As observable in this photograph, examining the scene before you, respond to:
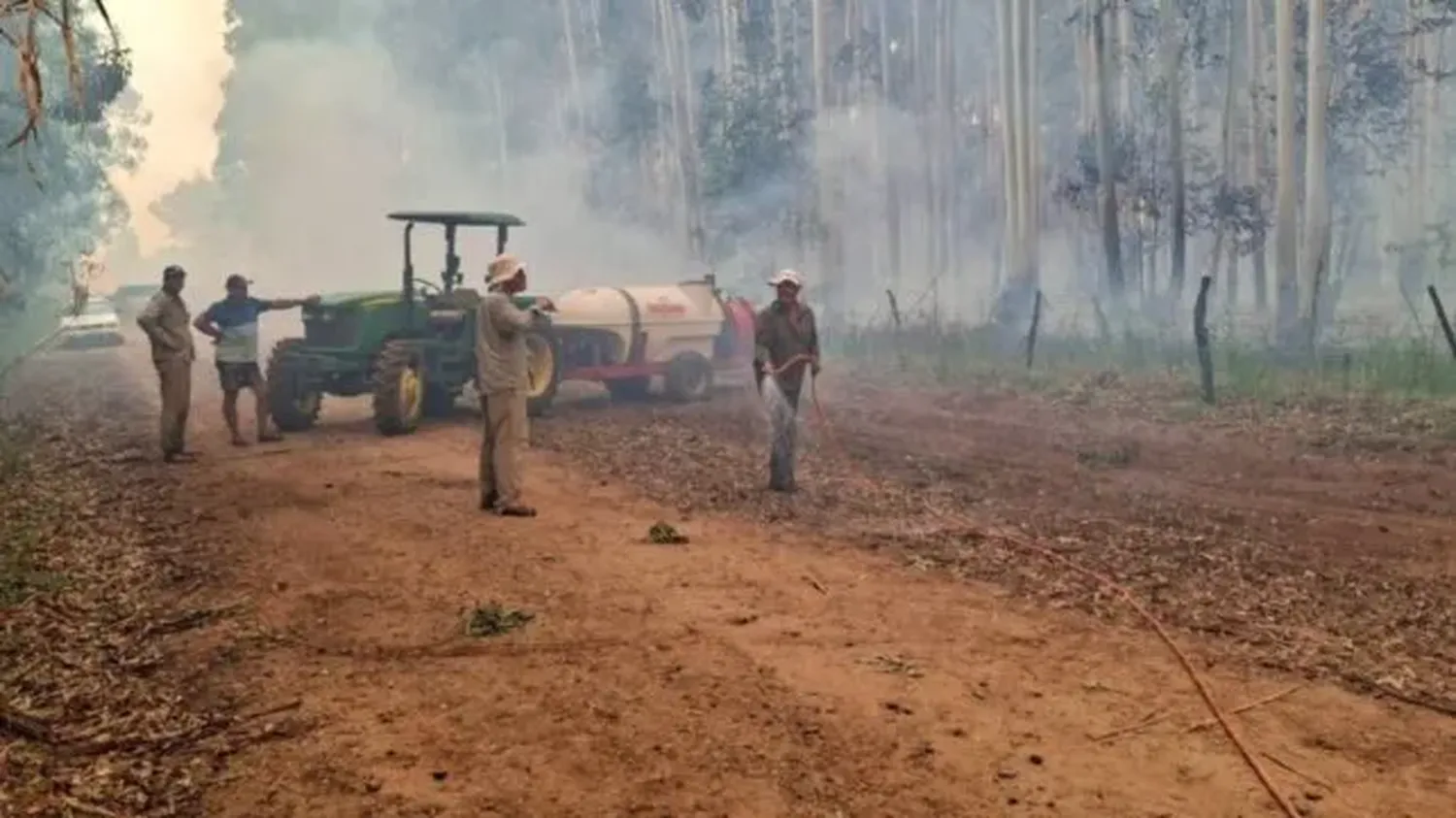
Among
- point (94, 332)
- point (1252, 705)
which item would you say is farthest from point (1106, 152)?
point (94, 332)

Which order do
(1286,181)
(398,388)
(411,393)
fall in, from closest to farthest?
(398,388)
(411,393)
(1286,181)

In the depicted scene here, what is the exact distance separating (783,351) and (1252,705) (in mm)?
5389

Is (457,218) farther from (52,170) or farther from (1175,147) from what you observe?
(52,170)

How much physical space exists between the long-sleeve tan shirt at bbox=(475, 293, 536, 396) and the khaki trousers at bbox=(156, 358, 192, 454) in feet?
13.1

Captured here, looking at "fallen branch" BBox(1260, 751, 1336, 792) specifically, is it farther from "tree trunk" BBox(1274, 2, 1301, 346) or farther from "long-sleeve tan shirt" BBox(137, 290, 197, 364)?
"tree trunk" BBox(1274, 2, 1301, 346)

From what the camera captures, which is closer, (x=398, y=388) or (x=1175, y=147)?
(x=398, y=388)

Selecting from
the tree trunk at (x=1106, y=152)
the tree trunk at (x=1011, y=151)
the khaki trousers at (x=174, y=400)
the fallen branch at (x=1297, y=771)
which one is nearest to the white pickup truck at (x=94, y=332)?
the khaki trousers at (x=174, y=400)


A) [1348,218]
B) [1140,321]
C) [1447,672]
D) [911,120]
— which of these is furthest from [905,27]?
[1447,672]

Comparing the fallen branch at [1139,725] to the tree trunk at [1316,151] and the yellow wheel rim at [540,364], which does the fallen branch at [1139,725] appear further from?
the tree trunk at [1316,151]

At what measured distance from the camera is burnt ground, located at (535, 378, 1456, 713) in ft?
20.3

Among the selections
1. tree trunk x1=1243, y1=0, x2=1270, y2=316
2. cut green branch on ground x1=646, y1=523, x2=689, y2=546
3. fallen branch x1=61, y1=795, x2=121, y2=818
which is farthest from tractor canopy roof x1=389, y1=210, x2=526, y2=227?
tree trunk x1=1243, y1=0, x2=1270, y2=316

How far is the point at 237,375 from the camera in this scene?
480 inches

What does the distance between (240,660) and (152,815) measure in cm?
154

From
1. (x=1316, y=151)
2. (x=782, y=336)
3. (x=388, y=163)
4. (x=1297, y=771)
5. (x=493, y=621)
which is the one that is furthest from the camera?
(x=388, y=163)
